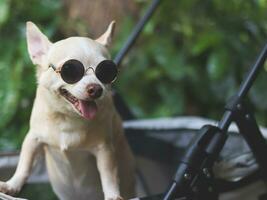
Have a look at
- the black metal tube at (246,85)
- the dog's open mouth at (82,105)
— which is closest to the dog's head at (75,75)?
the dog's open mouth at (82,105)

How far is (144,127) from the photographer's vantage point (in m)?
1.67

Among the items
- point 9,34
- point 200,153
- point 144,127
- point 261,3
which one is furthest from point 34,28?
point 261,3

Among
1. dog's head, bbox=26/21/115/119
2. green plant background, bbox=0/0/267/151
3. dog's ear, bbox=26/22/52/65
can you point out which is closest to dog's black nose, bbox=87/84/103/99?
dog's head, bbox=26/21/115/119

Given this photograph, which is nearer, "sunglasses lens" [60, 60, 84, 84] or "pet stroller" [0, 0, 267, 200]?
"sunglasses lens" [60, 60, 84, 84]

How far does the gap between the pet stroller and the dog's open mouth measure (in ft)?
0.57

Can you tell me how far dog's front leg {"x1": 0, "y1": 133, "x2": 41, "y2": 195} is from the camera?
1.03 m

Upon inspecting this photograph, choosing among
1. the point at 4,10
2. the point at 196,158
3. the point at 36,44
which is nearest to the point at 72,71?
the point at 36,44

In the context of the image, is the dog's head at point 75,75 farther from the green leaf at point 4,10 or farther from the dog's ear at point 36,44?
the green leaf at point 4,10

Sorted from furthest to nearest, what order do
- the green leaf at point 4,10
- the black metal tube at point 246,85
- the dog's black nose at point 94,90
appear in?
1. the green leaf at point 4,10
2. the black metal tube at point 246,85
3. the dog's black nose at point 94,90

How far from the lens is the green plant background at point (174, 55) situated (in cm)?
228

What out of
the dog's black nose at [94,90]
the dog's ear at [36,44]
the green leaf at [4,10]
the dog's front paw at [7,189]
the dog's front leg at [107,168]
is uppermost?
the dog's black nose at [94,90]

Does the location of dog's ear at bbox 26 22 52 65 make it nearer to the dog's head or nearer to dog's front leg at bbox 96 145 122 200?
the dog's head

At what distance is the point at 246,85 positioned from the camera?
1146 mm

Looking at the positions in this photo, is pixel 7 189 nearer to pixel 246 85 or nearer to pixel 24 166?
pixel 24 166
